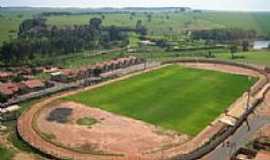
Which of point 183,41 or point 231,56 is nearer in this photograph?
point 231,56

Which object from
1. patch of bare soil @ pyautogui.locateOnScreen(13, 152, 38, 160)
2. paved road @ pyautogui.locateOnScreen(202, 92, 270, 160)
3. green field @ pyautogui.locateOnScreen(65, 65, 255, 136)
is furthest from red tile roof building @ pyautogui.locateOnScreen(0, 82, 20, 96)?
paved road @ pyautogui.locateOnScreen(202, 92, 270, 160)

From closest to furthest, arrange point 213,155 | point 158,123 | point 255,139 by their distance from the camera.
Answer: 1. point 213,155
2. point 255,139
3. point 158,123

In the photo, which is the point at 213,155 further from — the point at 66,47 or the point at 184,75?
the point at 66,47

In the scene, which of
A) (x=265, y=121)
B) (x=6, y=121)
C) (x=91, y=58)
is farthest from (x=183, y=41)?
(x=6, y=121)

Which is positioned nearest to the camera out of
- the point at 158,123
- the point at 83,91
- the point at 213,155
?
the point at 213,155

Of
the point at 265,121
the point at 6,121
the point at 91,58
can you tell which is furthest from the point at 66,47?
the point at 265,121

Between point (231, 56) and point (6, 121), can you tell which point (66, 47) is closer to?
point (231, 56)
